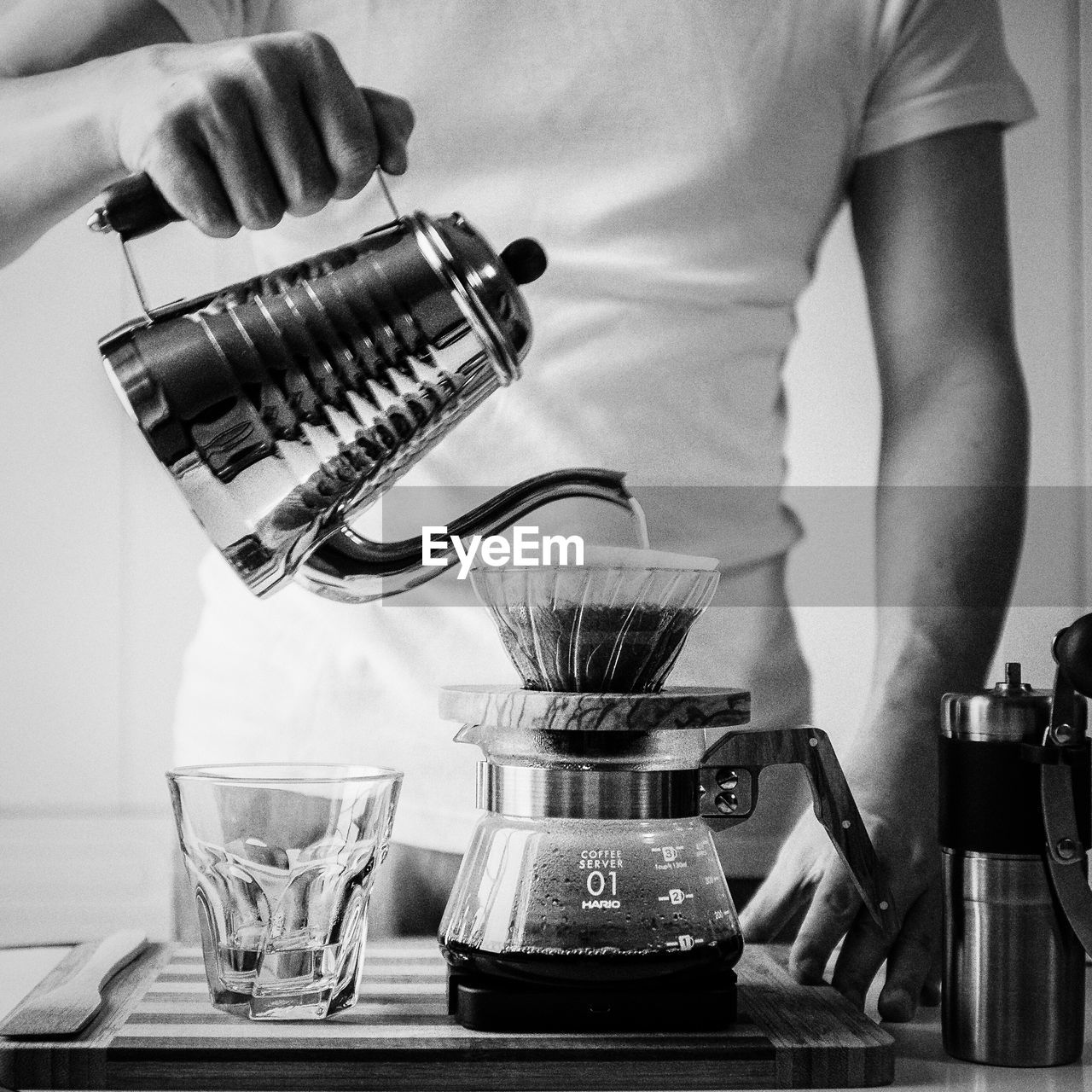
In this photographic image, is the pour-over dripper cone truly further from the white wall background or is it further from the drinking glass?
the white wall background

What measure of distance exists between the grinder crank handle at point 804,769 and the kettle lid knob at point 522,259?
0.90 feet

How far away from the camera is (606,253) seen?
980 millimetres

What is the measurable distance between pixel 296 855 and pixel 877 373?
1.83ft

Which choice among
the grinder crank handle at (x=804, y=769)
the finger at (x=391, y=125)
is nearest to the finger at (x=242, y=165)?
the finger at (x=391, y=125)

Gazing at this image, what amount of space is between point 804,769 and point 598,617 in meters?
0.14

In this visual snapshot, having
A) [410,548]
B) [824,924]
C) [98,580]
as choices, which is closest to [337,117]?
[410,548]

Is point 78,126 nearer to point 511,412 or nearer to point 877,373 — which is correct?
point 511,412

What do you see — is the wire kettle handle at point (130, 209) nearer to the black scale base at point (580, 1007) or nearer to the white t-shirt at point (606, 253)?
the white t-shirt at point (606, 253)

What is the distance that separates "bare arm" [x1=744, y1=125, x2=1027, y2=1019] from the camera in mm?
999

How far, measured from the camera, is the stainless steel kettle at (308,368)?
0.67m

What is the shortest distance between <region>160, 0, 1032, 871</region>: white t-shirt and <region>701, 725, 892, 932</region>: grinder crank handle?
247 mm

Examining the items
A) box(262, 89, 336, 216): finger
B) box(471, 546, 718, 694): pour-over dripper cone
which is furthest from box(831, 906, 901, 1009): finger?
box(262, 89, 336, 216): finger

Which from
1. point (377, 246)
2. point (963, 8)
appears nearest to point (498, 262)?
point (377, 246)

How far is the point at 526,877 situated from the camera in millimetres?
699
